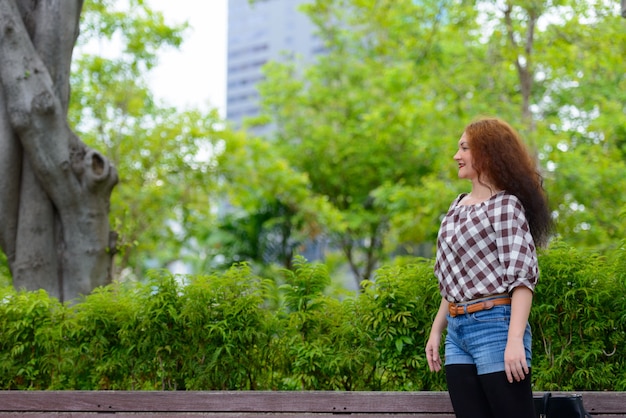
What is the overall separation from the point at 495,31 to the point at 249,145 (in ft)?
27.8

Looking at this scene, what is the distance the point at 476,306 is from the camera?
286cm

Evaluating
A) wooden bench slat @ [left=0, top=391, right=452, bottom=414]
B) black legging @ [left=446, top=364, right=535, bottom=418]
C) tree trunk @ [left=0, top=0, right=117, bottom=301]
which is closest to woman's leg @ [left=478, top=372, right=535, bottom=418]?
black legging @ [left=446, top=364, right=535, bottom=418]

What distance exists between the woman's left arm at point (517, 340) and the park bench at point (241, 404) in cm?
136

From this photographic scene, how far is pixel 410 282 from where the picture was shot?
14.6ft

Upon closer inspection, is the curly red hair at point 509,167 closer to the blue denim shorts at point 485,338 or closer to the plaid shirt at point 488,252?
the plaid shirt at point 488,252

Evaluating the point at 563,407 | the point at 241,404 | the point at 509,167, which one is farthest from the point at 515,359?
the point at 241,404

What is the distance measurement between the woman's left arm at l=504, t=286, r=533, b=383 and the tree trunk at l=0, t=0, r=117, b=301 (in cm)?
404

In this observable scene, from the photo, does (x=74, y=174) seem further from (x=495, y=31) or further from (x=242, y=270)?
(x=495, y=31)

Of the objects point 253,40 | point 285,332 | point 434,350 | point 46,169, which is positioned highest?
point 253,40

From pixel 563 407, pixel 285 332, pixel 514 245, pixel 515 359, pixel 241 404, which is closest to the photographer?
pixel 515 359

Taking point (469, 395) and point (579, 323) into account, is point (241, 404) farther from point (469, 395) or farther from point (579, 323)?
point (579, 323)

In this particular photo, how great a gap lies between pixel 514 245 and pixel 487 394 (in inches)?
21.8

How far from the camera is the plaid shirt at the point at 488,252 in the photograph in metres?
2.80

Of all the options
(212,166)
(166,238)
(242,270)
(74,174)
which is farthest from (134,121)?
(242,270)
